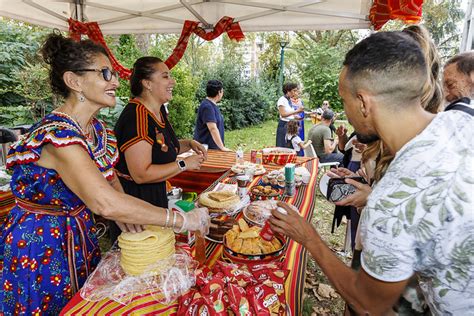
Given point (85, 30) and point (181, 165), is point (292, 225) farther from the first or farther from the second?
point (85, 30)

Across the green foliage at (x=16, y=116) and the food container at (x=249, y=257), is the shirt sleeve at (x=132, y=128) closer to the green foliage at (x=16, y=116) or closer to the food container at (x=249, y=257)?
the food container at (x=249, y=257)

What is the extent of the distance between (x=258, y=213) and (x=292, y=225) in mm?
787

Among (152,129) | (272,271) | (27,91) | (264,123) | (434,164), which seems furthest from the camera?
(264,123)

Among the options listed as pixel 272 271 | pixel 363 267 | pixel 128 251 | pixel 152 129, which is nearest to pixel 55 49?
pixel 152 129

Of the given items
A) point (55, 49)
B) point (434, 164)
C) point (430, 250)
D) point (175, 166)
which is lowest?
point (175, 166)

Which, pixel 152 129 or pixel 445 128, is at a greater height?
pixel 445 128

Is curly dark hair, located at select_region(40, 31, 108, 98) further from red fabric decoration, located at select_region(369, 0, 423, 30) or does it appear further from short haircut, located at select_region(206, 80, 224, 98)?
short haircut, located at select_region(206, 80, 224, 98)

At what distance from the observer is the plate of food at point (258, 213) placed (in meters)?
2.00

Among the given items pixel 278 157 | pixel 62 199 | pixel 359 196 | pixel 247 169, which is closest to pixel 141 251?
pixel 62 199

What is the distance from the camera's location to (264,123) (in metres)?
14.0

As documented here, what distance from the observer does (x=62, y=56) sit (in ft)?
4.86

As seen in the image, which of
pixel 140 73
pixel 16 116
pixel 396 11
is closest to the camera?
pixel 140 73

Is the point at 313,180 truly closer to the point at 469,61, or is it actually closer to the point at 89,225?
the point at 469,61

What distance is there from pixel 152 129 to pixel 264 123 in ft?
39.3
